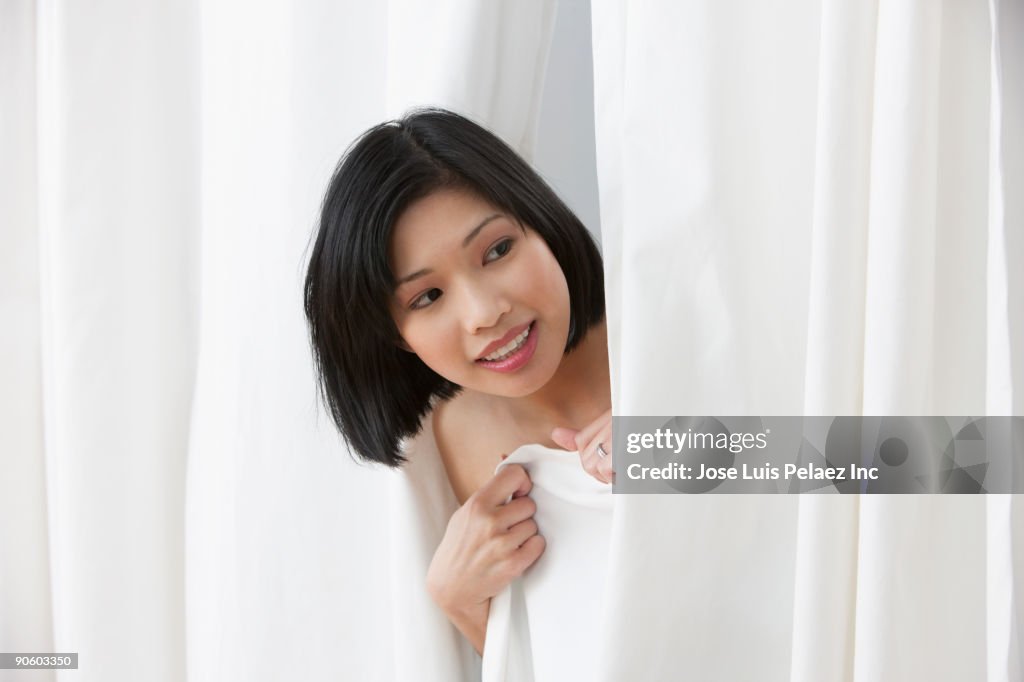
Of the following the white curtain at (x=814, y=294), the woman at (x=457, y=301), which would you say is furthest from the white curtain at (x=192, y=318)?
the white curtain at (x=814, y=294)

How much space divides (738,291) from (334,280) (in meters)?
0.39

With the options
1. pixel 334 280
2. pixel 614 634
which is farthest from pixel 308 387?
pixel 614 634

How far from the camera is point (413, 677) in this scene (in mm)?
1026

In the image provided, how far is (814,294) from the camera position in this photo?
1.92 ft

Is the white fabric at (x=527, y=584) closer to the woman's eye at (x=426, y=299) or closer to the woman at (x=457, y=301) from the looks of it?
the woman at (x=457, y=301)

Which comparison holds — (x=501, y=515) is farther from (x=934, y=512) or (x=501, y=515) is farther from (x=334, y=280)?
(x=934, y=512)

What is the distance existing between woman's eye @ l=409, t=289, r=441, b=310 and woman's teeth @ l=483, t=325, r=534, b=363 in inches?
2.9

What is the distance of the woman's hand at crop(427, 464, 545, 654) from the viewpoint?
1.00 m

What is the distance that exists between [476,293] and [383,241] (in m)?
0.10

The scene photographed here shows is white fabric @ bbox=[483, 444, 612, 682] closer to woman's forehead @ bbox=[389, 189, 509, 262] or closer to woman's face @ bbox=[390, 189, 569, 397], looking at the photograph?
woman's face @ bbox=[390, 189, 569, 397]

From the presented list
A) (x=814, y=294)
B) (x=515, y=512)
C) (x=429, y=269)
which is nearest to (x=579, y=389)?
(x=515, y=512)

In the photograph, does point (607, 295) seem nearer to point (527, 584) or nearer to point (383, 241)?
point (383, 241)

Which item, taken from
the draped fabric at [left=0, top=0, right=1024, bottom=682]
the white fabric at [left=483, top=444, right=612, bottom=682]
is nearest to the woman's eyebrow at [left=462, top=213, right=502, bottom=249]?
the draped fabric at [left=0, top=0, right=1024, bottom=682]

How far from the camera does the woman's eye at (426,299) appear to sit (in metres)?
0.88
